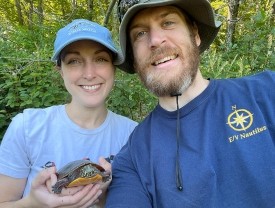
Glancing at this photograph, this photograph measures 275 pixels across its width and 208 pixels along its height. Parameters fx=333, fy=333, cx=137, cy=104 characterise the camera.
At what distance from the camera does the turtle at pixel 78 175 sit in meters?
2.05

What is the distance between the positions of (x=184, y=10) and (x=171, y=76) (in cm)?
53

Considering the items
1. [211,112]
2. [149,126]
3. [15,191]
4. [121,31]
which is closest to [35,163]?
[15,191]

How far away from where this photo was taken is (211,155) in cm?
201

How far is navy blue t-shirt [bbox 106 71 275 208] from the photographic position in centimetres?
192

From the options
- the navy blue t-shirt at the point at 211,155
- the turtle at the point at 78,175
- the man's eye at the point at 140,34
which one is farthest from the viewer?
the man's eye at the point at 140,34

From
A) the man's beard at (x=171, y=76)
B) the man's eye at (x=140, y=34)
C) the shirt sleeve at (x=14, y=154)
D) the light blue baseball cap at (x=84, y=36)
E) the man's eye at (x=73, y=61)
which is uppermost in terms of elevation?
the light blue baseball cap at (x=84, y=36)

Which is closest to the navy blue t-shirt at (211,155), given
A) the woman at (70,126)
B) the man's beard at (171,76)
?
the man's beard at (171,76)

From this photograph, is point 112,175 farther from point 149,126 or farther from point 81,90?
point 81,90

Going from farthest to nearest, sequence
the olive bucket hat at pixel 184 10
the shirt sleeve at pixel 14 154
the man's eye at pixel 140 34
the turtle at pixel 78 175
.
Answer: the shirt sleeve at pixel 14 154
the man's eye at pixel 140 34
the olive bucket hat at pixel 184 10
the turtle at pixel 78 175

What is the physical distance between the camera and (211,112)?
2156mm

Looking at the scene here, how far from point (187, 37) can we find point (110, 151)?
3.57 feet

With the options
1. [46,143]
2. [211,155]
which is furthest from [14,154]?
[211,155]

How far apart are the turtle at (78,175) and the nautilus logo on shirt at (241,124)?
2.81 ft

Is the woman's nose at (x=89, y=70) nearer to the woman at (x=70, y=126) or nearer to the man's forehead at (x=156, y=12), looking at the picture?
the woman at (x=70, y=126)
